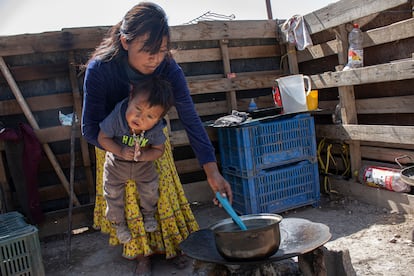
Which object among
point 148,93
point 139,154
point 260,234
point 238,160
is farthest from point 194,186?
point 260,234

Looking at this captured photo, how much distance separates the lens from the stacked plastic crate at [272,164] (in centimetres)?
397

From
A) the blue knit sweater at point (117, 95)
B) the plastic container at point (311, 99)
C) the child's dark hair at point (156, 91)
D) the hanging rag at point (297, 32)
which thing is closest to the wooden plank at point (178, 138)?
the plastic container at point (311, 99)

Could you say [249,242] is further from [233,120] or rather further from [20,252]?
[233,120]

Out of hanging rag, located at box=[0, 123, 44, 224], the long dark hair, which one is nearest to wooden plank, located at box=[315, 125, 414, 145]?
the long dark hair

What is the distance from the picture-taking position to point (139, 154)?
2572 mm

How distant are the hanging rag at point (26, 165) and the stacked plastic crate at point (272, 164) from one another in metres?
1.96

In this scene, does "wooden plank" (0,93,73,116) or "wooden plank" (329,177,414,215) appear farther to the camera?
"wooden plank" (0,93,73,116)

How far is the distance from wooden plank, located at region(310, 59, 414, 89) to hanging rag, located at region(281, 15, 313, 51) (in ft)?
1.34

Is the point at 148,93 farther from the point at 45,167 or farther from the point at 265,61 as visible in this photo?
the point at 265,61

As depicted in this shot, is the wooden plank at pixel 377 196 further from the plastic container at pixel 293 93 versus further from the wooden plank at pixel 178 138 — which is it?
the wooden plank at pixel 178 138

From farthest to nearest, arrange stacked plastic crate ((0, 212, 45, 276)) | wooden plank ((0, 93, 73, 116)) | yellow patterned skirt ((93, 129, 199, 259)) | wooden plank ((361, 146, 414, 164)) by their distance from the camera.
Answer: wooden plank ((0, 93, 73, 116)), wooden plank ((361, 146, 414, 164)), yellow patterned skirt ((93, 129, 199, 259)), stacked plastic crate ((0, 212, 45, 276))

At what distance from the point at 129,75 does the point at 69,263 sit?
2014 millimetres

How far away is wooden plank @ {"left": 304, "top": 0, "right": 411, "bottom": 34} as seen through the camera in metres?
3.58

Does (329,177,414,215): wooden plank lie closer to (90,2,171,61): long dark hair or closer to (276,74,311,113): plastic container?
(276,74,311,113): plastic container
